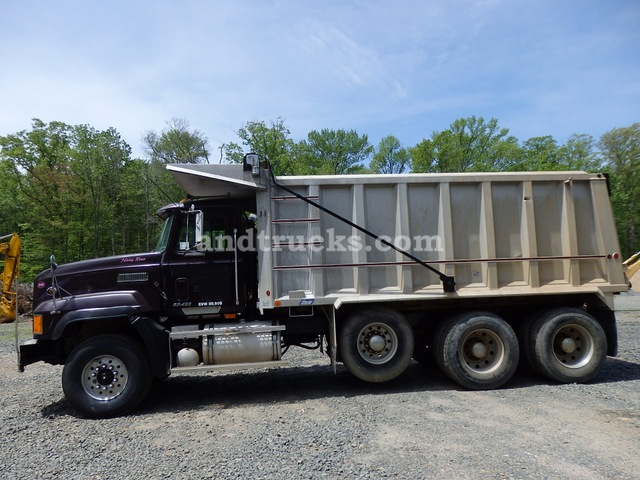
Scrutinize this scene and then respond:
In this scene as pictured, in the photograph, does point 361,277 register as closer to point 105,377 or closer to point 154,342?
point 154,342

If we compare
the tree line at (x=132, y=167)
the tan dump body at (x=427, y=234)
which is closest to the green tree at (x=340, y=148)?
the tree line at (x=132, y=167)

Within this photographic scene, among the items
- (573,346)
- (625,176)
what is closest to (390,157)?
(625,176)

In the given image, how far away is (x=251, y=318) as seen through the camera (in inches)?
247

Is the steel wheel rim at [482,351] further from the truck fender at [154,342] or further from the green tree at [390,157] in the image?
the green tree at [390,157]

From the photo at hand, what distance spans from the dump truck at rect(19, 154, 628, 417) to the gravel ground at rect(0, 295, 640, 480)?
1.72ft

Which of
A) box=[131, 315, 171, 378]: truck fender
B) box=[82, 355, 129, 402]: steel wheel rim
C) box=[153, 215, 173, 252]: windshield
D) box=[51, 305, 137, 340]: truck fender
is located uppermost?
box=[153, 215, 173, 252]: windshield

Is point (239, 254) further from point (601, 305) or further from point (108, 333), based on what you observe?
point (601, 305)

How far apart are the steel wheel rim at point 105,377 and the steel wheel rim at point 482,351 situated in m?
4.64

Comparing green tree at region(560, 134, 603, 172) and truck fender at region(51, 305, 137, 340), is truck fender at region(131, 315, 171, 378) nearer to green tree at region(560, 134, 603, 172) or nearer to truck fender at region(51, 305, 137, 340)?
truck fender at region(51, 305, 137, 340)

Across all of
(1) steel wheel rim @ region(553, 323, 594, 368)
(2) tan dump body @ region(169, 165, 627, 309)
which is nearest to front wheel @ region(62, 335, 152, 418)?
(2) tan dump body @ region(169, 165, 627, 309)

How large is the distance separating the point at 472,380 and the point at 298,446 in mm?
2977

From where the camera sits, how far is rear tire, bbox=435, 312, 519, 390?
604cm

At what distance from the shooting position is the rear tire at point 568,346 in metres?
6.21

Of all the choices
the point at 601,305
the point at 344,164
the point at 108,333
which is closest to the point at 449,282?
the point at 601,305
